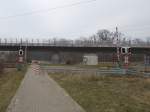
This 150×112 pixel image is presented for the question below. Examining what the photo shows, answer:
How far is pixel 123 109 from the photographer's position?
42.8ft

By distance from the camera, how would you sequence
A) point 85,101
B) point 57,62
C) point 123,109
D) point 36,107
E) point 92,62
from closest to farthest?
point 123,109 < point 36,107 < point 85,101 < point 92,62 < point 57,62

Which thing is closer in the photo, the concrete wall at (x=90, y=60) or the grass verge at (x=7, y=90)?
the grass verge at (x=7, y=90)

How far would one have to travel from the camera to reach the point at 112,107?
13703mm

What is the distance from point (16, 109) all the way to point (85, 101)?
3.43 metres

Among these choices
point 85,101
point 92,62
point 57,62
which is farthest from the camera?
point 57,62

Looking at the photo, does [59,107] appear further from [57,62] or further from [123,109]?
[57,62]

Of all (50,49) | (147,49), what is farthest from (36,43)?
(147,49)

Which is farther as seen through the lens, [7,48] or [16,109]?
[7,48]

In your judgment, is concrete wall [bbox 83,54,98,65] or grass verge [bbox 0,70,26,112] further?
concrete wall [bbox 83,54,98,65]

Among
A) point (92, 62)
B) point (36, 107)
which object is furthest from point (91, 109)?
point (92, 62)

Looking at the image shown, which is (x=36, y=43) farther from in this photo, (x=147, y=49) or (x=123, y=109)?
(x=123, y=109)

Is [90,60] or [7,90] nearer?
[7,90]

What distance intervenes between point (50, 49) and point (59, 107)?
94095 mm

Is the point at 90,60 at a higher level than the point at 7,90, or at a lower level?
lower
